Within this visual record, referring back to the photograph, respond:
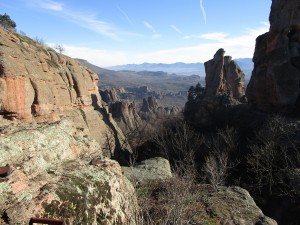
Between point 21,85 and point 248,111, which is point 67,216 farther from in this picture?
point 248,111

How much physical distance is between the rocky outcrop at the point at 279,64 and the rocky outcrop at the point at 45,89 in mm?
24926

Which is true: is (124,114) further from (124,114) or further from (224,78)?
(224,78)

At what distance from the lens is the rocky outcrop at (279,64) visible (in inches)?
1850

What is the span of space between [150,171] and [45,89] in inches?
610

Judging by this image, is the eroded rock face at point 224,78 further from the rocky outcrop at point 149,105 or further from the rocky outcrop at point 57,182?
the rocky outcrop at point 149,105

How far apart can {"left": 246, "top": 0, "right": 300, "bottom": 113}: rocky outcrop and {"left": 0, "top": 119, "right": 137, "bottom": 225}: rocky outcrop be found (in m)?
43.9

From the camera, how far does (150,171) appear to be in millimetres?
21297

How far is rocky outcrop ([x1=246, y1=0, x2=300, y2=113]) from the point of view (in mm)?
47000

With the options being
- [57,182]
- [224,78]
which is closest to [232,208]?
[57,182]

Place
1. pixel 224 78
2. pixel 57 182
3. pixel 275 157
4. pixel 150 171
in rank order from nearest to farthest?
pixel 57 182
pixel 150 171
pixel 275 157
pixel 224 78

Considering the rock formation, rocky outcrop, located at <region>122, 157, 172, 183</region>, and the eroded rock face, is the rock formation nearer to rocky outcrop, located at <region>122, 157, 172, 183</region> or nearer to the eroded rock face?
the eroded rock face

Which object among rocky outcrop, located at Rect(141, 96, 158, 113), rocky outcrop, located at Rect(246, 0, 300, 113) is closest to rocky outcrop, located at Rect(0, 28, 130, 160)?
rocky outcrop, located at Rect(246, 0, 300, 113)

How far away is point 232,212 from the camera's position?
42.3ft

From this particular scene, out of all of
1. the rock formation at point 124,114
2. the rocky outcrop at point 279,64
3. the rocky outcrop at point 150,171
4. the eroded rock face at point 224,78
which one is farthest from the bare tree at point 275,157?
the rock formation at point 124,114
